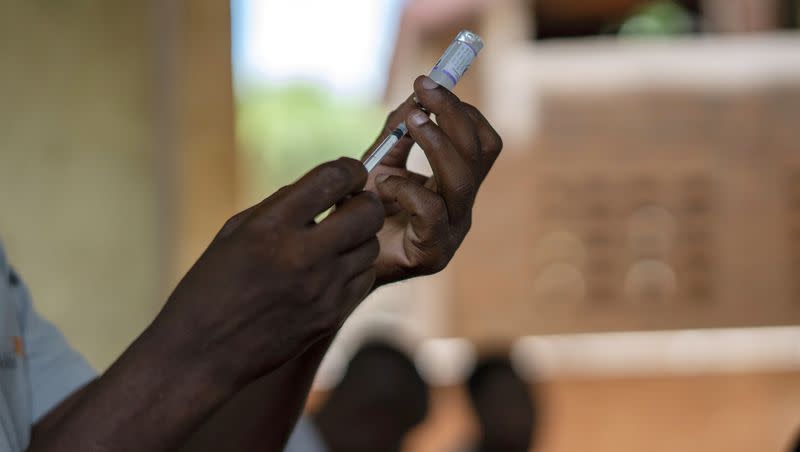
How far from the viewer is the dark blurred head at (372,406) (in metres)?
2.53

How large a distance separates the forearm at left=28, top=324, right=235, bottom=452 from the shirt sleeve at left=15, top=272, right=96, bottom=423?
0.34 meters

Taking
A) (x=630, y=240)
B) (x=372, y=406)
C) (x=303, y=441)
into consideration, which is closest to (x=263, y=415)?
(x=303, y=441)

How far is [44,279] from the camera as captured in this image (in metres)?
1.70

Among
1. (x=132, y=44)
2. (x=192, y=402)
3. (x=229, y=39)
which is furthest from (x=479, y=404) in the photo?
(x=192, y=402)

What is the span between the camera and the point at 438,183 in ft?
2.56

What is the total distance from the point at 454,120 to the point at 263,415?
0.29 m

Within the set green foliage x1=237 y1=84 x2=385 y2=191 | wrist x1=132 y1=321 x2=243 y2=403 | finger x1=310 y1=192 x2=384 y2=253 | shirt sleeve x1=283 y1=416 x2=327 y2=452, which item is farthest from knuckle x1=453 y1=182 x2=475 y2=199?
green foliage x1=237 y1=84 x2=385 y2=191

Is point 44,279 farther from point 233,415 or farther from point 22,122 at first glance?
point 233,415

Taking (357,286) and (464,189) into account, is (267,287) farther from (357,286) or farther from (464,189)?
(464,189)

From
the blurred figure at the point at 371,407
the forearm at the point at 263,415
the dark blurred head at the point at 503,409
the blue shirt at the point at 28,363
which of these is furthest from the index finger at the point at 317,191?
the dark blurred head at the point at 503,409

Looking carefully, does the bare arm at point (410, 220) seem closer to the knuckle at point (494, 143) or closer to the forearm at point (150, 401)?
the knuckle at point (494, 143)

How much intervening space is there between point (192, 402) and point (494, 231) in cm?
688

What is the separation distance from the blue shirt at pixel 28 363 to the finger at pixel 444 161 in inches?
14.7

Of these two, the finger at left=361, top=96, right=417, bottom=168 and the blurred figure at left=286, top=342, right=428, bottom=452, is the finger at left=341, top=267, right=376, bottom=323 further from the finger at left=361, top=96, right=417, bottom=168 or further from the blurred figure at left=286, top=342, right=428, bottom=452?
the blurred figure at left=286, top=342, right=428, bottom=452
